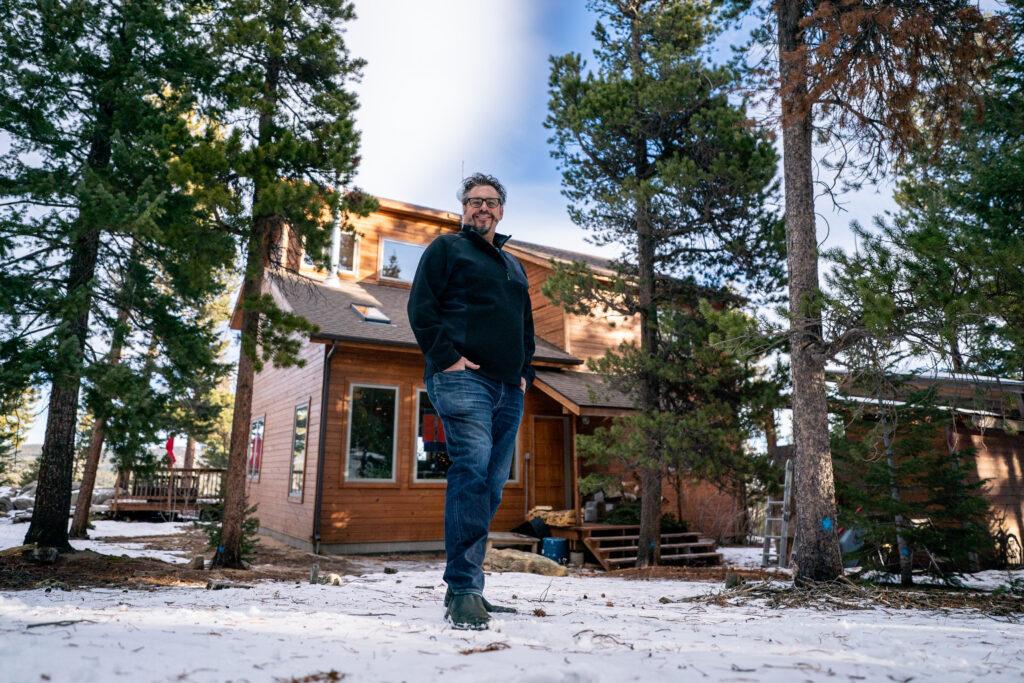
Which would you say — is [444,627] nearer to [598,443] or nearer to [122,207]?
[122,207]

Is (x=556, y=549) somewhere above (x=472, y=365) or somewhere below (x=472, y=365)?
below

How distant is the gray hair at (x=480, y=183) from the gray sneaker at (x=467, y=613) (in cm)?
191

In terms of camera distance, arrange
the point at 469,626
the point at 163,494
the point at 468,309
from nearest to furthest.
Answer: the point at 469,626
the point at 468,309
the point at 163,494

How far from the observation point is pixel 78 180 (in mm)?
7094

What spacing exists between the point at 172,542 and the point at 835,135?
469 inches

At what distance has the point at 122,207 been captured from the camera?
6320 millimetres

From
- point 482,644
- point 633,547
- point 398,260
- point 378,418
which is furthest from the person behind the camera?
point 398,260

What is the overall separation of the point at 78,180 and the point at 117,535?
8.27 meters

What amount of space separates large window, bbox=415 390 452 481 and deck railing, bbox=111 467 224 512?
832 cm

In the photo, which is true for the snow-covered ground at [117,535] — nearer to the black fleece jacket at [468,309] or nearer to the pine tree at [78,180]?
the pine tree at [78,180]

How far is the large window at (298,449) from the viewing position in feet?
38.8

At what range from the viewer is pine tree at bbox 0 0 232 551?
263 inches

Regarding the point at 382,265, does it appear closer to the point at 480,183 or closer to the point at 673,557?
the point at 673,557

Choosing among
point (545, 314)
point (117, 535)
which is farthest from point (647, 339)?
point (117, 535)
